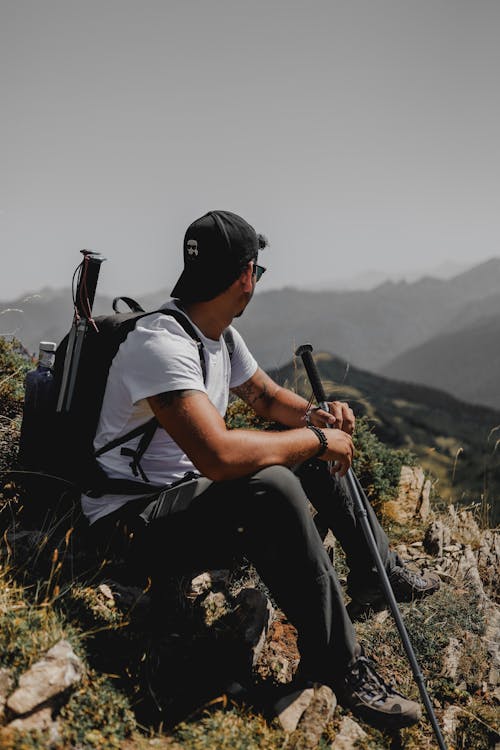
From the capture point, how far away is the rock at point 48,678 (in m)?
2.39

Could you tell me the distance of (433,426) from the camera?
66.8 metres

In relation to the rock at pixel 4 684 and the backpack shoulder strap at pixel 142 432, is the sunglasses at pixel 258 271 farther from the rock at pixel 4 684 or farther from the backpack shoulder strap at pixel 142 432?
the rock at pixel 4 684

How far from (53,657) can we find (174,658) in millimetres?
812

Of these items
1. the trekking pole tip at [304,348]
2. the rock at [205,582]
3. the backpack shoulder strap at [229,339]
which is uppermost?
the backpack shoulder strap at [229,339]

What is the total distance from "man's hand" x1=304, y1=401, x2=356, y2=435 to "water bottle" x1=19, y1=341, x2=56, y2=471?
1.75 metres

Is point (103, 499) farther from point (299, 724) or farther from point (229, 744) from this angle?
point (299, 724)

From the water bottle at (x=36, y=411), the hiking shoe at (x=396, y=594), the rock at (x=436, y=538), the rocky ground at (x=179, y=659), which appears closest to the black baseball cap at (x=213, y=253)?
the water bottle at (x=36, y=411)

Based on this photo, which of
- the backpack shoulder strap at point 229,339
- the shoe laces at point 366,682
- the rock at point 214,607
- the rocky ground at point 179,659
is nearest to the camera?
the rocky ground at point 179,659

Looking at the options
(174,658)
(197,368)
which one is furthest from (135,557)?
(197,368)

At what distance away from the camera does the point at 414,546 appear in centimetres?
561

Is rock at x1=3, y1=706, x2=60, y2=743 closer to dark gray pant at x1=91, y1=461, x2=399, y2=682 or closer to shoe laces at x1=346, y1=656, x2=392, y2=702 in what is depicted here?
dark gray pant at x1=91, y1=461, x2=399, y2=682

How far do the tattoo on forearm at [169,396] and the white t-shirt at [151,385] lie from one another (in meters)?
0.02

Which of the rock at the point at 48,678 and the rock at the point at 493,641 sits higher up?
the rock at the point at 48,678

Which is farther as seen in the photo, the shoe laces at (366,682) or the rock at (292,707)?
the shoe laces at (366,682)
